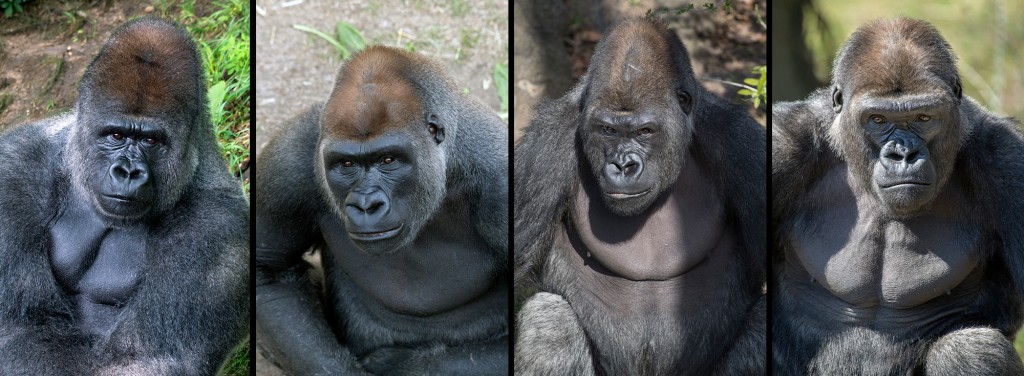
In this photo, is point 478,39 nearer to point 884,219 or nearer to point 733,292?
point 733,292

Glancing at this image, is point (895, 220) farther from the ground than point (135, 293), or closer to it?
farther from the ground

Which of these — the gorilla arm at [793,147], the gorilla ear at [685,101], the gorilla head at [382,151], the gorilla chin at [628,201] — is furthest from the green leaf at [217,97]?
the gorilla arm at [793,147]

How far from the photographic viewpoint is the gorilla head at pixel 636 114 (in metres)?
3.11

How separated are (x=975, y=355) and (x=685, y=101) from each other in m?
1.09

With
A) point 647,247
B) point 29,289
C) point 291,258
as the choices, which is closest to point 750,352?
point 647,247

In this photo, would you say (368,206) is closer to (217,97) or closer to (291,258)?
(291,258)

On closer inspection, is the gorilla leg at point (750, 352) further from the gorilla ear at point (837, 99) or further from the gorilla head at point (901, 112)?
the gorilla ear at point (837, 99)

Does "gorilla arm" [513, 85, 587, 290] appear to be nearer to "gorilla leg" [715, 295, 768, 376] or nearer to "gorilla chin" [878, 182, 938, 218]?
"gorilla leg" [715, 295, 768, 376]

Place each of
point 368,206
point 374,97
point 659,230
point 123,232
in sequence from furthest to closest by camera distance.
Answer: point 123,232
point 659,230
point 374,97
point 368,206

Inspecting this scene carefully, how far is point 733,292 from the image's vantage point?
3316mm

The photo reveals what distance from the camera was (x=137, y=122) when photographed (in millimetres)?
3236

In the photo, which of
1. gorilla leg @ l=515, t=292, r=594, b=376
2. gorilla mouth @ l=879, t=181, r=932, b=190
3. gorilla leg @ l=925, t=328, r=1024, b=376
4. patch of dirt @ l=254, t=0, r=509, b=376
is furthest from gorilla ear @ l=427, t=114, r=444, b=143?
gorilla leg @ l=925, t=328, r=1024, b=376

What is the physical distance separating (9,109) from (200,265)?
131 cm

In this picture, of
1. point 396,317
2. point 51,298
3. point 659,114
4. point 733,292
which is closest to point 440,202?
point 396,317
